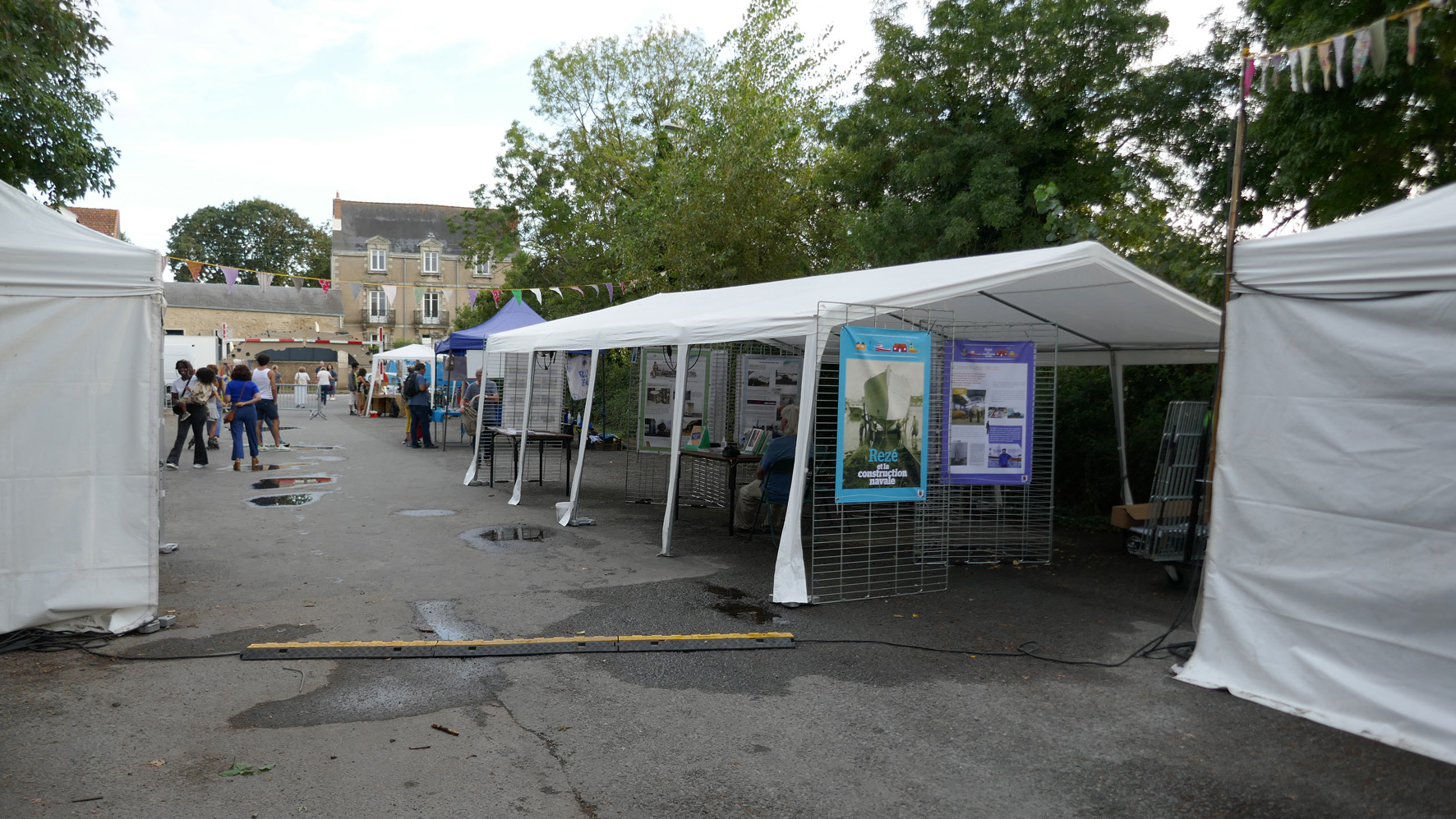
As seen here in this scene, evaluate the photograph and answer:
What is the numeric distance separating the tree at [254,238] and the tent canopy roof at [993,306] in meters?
68.4

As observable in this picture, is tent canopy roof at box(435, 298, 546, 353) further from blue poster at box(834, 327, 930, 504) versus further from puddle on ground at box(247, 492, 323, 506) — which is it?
blue poster at box(834, 327, 930, 504)

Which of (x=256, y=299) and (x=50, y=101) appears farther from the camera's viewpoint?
(x=256, y=299)

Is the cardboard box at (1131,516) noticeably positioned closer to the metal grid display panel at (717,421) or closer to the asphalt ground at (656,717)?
the asphalt ground at (656,717)

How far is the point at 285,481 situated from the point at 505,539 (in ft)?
17.8

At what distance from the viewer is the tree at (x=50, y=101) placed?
10.4 meters

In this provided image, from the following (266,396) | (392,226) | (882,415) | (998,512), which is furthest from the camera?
(392,226)

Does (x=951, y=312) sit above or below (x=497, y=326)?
below

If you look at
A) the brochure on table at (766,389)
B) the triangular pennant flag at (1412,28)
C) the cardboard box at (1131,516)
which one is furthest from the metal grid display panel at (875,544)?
the triangular pennant flag at (1412,28)

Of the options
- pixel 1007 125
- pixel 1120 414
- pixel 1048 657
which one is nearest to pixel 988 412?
pixel 1048 657

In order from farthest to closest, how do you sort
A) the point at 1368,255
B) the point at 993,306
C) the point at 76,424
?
the point at 993,306 < the point at 76,424 < the point at 1368,255

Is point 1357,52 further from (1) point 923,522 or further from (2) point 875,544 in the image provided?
(2) point 875,544

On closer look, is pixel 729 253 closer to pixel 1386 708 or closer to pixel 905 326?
pixel 905 326

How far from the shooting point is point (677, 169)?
17719mm

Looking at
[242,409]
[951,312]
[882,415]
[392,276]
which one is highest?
[392,276]
